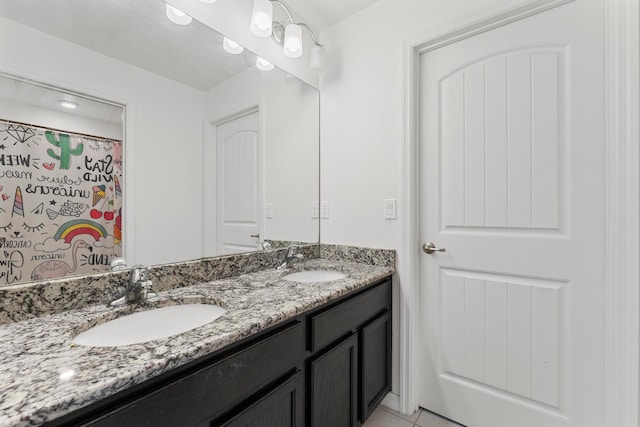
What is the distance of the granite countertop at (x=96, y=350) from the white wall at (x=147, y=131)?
0.26 metres

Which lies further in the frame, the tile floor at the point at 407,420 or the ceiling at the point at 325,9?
the ceiling at the point at 325,9

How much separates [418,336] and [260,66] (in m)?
1.75

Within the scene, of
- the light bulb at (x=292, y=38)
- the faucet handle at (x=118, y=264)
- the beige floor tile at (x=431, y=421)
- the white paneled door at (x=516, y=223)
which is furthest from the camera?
the light bulb at (x=292, y=38)

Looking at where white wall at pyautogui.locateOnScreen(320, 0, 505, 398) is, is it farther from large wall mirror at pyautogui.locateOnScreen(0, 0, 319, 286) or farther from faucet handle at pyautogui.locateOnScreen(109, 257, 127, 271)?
faucet handle at pyautogui.locateOnScreen(109, 257, 127, 271)

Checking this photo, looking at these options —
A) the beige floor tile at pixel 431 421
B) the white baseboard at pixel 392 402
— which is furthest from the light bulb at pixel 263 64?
the beige floor tile at pixel 431 421

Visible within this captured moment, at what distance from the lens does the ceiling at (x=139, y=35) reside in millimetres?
959

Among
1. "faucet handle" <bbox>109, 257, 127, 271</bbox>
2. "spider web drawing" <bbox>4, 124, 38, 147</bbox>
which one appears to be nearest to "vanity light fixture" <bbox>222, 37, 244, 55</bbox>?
"spider web drawing" <bbox>4, 124, 38, 147</bbox>

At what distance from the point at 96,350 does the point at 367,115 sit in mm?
1634

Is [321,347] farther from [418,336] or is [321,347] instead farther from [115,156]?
[115,156]

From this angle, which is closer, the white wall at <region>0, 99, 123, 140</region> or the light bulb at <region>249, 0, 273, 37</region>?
the white wall at <region>0, 99, 123, 140</region>

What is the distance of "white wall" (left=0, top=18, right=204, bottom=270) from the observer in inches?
36.9

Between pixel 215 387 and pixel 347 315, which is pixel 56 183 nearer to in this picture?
pixel 215 387

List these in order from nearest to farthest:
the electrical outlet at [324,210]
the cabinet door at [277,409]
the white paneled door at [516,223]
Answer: the cabinet door at [277,409] < the white paneled door at [516,223] < the electrical outlet at [324,210]

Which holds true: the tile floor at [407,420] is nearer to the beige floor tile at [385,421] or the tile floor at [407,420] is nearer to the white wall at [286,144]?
the beige floor tile at [385,421]
